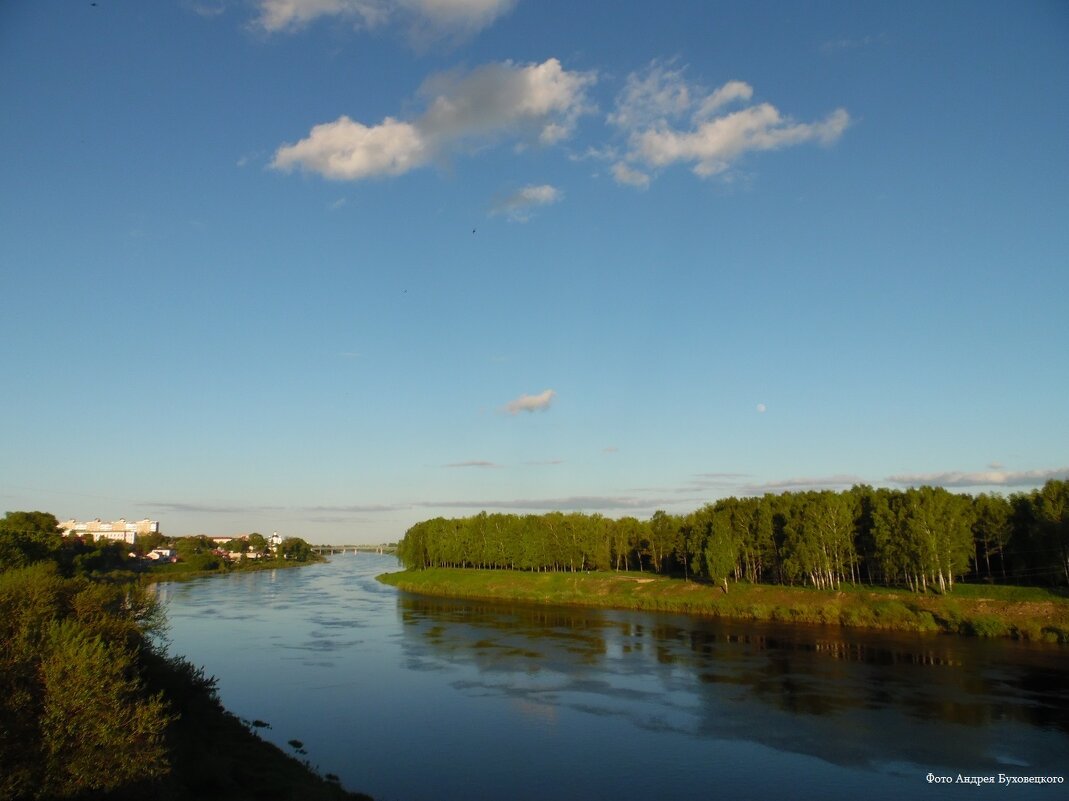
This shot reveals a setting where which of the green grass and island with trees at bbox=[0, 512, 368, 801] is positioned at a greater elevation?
island with trees at bbox=[0, 512, 368, 801]

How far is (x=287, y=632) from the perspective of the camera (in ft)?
208

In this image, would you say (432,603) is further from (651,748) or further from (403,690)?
(651,748)

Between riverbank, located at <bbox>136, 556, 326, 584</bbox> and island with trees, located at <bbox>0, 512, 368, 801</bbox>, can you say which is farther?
riverbank, located at <bbox>136, 556, 326, 584</bbox>

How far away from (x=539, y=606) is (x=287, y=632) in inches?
1348

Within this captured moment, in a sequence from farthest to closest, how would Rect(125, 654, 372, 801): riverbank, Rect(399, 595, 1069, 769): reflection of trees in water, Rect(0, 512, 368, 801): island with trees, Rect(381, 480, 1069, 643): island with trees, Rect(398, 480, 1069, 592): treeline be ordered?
Rect(398, 480, 1069, 592): treeline, Rect(381, 480, 1069, 643): island with trees, Rect(399, 595, 1069, 769): reflection of trees in water, Rect(125, 654, 372, 801): riverbank, Rect(0, 512, 368, 801): island with trees

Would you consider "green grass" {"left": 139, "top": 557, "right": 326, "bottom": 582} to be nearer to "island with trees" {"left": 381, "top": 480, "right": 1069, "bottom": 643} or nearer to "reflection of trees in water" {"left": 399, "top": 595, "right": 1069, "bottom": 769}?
"island with trees" {"left": 381, "top": 480, "right": 1069, "bottom": 643}

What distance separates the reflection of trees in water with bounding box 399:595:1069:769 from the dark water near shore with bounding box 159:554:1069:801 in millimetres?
161

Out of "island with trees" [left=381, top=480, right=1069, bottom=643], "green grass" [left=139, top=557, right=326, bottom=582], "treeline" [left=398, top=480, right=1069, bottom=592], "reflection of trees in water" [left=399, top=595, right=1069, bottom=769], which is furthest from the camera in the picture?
"green grass" [left=139, top=557, right=326, bottom=582]

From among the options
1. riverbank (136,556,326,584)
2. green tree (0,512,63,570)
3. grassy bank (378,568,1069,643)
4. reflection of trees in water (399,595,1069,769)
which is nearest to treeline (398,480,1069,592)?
grassy bank (378,568,1069,643)

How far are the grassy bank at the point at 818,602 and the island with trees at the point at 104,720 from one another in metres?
54.5

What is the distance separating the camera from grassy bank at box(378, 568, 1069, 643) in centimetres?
5481

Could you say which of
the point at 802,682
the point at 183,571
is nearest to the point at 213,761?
the point at 802,682

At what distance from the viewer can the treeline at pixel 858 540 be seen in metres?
65.8

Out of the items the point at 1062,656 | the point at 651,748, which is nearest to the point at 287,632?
the point at 651,748
